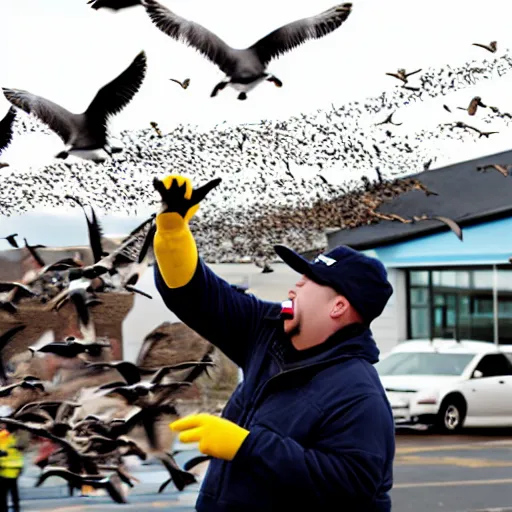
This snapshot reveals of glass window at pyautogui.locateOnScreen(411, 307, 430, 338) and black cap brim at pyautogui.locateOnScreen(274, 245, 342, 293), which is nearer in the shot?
black cap brim at pyautogui.locateOnScreen(274, 245, 342, 293)

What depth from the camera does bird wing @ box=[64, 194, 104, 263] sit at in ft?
15.4

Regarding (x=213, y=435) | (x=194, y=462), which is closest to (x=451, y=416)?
(x=194, y=462)

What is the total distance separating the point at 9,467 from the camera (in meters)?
4.32

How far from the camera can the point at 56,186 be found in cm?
466

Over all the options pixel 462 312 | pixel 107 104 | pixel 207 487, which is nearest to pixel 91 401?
pixel 107 104

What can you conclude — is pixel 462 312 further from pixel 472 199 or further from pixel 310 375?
pixel 310 375

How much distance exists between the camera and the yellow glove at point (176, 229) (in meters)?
1.94

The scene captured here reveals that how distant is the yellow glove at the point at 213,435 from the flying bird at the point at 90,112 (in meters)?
2.94

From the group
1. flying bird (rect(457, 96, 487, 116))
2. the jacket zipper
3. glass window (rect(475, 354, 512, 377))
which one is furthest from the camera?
glass window (rect(475, 354, 512, 377))

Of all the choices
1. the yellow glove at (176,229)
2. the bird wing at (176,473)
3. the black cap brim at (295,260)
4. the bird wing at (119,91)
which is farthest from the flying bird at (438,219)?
the yellow glove at (176,229)

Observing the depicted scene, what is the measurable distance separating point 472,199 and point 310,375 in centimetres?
388

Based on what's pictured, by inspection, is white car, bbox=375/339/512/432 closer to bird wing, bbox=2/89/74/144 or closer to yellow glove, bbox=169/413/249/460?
bird wing, bbox=2/89/74/144

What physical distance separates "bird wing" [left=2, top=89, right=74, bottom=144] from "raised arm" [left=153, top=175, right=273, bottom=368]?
2.58 meters

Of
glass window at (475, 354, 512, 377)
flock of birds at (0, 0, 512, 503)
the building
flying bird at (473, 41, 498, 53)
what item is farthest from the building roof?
glass window at (475, 354, 512, 377)
